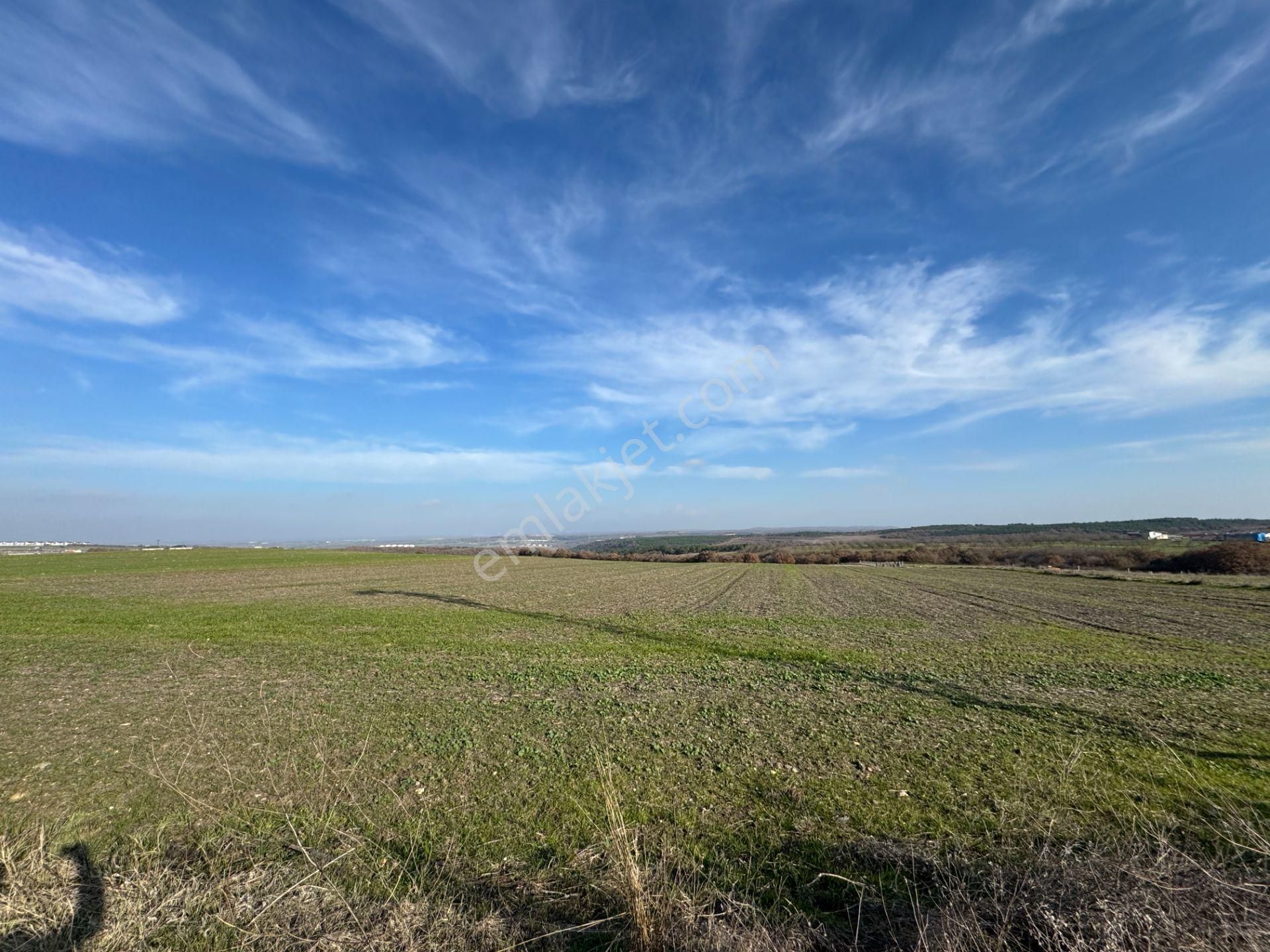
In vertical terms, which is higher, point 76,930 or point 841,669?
point 76,930

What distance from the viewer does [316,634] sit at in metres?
17.1

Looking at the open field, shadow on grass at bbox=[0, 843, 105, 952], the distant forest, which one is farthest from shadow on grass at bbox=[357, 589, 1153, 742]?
the distant forest

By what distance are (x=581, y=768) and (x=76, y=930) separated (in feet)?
14.0

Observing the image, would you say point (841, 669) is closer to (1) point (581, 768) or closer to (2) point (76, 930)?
(1) point (581, 768)

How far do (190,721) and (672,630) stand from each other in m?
12.9

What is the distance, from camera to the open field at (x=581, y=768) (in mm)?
4117

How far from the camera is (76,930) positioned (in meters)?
3.71

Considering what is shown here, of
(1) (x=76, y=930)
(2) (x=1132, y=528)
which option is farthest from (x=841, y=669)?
(2) (x=1132, y=528)

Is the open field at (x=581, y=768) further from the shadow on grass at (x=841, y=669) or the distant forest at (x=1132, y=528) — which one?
the distant forest at (x=1132, y=528)

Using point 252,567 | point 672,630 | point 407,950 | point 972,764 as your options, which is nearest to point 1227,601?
point 672,630

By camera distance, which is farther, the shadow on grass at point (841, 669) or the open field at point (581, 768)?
the shadow on grass at point (841, 669)

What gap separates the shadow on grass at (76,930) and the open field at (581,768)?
0.20 feet

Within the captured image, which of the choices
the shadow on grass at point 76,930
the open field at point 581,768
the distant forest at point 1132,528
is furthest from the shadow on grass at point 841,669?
the distant forest at point 1132,528

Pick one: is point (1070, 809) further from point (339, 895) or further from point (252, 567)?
point (252, 567)
